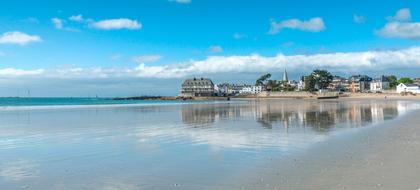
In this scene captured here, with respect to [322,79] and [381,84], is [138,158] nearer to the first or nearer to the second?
[322,79]

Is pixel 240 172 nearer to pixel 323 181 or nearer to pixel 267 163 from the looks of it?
pixel 267 163

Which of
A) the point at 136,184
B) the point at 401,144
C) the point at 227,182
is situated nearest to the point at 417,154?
the point at 401,144

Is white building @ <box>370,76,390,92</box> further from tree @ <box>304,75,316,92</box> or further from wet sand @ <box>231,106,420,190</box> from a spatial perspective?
wet sand @ <box>231,106,420,190</box>

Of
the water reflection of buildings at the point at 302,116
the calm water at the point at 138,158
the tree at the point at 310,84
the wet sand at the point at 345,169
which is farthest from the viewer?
the tree at the point at 310,84

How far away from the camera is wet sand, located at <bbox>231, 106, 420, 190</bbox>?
8789mm

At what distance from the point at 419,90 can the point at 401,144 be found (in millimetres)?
157255

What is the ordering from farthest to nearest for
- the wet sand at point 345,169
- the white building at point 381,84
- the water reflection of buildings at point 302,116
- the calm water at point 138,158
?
the white building at point 381,84, the water reflection of buildings at point 302,116, the calm water at point 138,158, the wet sand at point 345,169

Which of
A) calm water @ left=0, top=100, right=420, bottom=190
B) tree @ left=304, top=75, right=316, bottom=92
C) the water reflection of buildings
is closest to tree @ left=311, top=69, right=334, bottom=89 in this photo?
tree @ left=304, top=75, right=316, bottom=92

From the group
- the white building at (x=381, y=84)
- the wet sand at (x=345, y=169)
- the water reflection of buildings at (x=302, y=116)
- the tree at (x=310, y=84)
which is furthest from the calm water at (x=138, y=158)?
the white building at (x=381, y=84)

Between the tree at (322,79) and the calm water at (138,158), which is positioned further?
the tree at (322,79)

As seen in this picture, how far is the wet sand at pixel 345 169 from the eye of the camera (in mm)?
8789

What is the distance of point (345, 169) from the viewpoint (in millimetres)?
10398

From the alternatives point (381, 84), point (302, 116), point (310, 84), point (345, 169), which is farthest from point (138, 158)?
point (381, 84)

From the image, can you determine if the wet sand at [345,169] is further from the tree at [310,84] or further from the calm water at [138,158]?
the tree at [310,84]
